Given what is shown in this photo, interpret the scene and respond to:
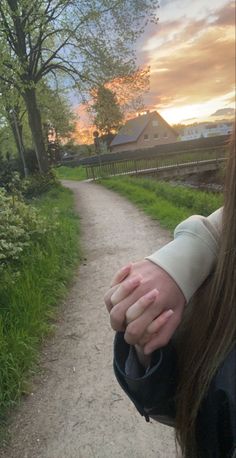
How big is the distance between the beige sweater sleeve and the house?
54092 mm

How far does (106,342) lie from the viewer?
3830 mm

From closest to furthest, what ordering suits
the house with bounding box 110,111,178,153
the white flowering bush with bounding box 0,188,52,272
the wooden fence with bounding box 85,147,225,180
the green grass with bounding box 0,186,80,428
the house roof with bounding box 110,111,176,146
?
the green grass with bounding box 0,186,80,428 < the white flowering bush with bounding box 0,188,52,272 < the wooden fence with bounding box 85,147,225,180 < the house roof with bounding box 110,111,176,146 < the house with bounding box 110,111,178,153

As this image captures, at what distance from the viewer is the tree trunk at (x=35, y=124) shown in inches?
712

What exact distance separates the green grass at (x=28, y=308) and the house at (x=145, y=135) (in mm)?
49712

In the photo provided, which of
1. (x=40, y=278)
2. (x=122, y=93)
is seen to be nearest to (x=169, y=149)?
(x=122, y=93)

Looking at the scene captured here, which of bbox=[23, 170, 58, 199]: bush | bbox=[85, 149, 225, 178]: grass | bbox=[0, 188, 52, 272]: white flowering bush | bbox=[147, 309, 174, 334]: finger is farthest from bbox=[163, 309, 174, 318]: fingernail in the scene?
bbox=[85, 149, 225, 178]: grass

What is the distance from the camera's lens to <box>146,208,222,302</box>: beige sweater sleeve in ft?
2.95

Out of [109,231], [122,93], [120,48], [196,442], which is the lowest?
[109,231]

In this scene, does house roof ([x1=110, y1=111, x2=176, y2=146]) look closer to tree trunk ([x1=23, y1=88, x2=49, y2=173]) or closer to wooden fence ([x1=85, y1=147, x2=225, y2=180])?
wooden fence ([x1=85, y1=147, x2=225, y2=180])

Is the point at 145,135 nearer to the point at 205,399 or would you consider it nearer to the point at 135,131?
the point at 135,131

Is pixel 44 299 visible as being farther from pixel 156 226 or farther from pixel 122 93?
pixel 122 93

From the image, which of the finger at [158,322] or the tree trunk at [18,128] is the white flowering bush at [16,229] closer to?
the finger at [158,322]

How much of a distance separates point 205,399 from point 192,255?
1.03 feet

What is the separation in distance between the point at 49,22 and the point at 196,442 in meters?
18.5
